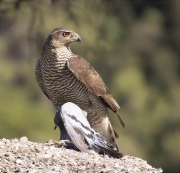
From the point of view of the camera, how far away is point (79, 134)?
1001 cm

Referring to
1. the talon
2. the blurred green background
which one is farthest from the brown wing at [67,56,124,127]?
the blurred green background

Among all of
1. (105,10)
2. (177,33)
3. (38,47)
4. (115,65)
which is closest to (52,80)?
(38,47)

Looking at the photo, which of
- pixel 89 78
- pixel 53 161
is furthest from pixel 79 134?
pixel 89 78

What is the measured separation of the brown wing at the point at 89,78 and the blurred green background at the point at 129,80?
79.4 inches

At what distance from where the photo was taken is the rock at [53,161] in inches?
345

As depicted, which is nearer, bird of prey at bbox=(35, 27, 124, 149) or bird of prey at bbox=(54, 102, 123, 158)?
Answer: bird of prey at bbox=(54, 102, 123, 158)

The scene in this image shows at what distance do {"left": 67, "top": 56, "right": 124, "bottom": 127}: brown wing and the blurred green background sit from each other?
6.62ft

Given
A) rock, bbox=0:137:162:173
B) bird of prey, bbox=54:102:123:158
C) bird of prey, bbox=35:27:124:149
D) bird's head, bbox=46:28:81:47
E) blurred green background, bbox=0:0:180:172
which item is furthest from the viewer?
blurred green background, bbox=0:0:180:172

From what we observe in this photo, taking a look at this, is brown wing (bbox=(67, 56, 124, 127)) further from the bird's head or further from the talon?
the talon

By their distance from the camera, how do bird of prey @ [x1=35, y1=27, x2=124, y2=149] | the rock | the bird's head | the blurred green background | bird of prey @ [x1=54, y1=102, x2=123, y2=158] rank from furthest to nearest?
the blurred green background, the bird's head, bird of prey @ [x1=35, y1=27, x2=124, y2=149], bird of prey @ [x1=54, y1=102, x2=123, y2=158], the rock

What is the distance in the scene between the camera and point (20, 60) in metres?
41.5

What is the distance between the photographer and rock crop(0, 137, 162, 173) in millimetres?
8758

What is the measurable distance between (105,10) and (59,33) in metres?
2.31

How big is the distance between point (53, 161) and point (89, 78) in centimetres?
246
